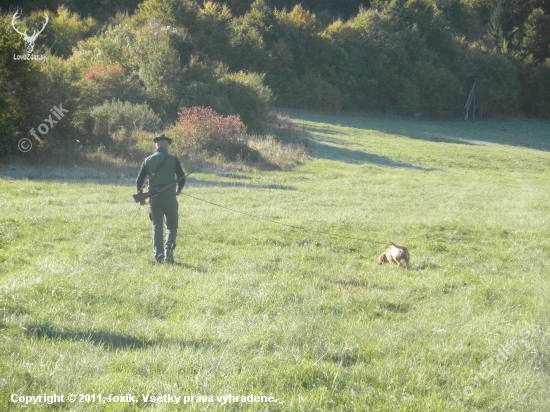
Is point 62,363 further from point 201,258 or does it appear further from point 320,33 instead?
point 320,33

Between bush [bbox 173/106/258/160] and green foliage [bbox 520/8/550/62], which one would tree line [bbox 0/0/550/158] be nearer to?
green foliage [bbox 520/8/550/62]

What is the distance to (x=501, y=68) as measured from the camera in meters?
72.9

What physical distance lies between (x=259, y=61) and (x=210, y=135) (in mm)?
29708

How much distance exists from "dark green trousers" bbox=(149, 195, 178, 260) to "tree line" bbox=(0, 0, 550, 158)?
15412mm

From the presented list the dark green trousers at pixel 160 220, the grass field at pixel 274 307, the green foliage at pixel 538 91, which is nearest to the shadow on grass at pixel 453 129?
the green foliage at pixel 538 91

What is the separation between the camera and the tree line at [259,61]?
25.5m

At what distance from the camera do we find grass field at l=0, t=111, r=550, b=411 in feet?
14.0

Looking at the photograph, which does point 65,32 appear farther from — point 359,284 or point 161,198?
point 359,284

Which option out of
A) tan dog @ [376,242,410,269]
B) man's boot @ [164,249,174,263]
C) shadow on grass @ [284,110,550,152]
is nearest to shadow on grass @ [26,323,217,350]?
man's boot @ [164,249,174,263]

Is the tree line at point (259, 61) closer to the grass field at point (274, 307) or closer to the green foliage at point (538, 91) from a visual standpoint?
the green foliage at point (538, 91)

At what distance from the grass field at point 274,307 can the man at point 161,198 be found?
0.36 metres

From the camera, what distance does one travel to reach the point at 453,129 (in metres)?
62.4

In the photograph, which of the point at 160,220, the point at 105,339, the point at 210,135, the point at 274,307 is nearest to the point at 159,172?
the point at 160,220

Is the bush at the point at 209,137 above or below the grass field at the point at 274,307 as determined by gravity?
above
